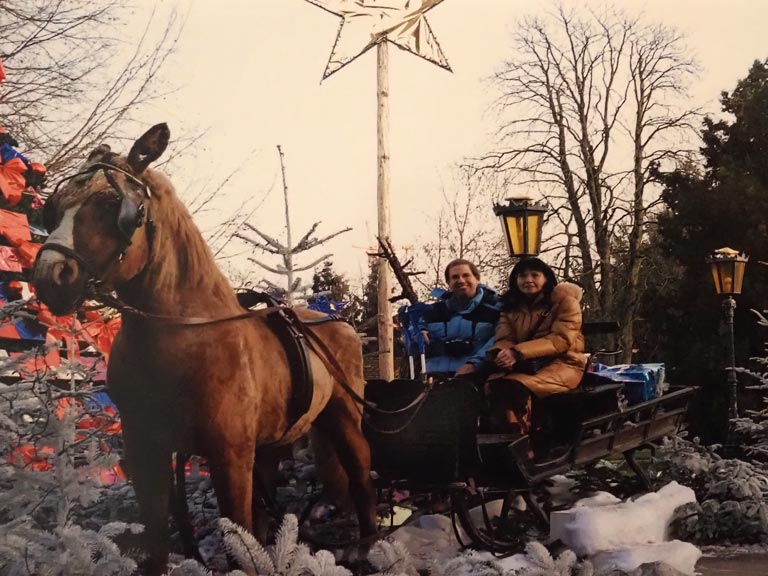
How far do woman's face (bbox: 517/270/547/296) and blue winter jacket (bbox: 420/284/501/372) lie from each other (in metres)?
0.18

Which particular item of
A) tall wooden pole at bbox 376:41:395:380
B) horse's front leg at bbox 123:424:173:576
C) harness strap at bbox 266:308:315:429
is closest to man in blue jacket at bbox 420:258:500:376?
tall wooden pole at bbox 376:41:395:380

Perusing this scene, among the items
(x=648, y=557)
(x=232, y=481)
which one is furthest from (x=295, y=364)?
(x=648, y=557)

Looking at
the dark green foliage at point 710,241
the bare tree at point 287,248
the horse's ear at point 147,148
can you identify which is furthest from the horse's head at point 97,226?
the dark green foliage at point 710,241

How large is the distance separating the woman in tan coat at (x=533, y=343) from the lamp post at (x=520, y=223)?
40cm

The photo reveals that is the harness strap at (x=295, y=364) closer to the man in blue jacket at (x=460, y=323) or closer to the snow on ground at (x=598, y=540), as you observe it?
the snow on ground at (x=598, y=540)

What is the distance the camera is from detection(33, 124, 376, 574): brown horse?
10.9 feet

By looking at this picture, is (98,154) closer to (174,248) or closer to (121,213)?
(121,213)

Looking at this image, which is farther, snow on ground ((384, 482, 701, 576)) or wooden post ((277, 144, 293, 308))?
snow on ground ((384, 482, 701, 576))

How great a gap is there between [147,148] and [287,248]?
48.0 inches

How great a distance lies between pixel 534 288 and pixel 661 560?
1.75 meters

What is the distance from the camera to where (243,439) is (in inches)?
145

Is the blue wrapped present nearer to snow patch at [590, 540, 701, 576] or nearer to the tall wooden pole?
snow patch at [590, 540, 701, 576]

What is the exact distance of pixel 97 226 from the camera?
3.34 meters

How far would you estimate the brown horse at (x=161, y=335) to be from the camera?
334 centimetres
